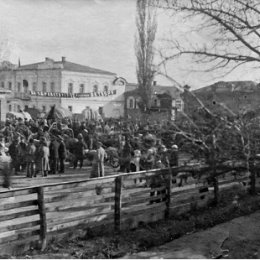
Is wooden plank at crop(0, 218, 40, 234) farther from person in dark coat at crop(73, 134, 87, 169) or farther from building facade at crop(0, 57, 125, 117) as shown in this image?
building facade at crop(0, 57, 125, 117)

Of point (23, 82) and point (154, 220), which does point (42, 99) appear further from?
point (154, 220)

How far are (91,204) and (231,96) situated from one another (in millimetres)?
3147

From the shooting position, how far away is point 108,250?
24.7 feet

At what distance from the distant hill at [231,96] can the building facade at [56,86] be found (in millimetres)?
20348

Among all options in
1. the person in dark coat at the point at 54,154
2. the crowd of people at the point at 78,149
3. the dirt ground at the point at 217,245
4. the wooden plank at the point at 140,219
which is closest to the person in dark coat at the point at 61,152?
the crowd of people at the point at 78,149

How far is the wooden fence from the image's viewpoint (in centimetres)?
712

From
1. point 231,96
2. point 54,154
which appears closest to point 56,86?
point 54,154

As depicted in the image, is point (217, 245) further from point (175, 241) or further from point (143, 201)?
point (143, 201)

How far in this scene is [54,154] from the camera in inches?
596

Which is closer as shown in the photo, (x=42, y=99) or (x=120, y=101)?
(x=42, y=99)

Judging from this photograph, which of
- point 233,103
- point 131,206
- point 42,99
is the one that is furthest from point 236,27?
point 42,99

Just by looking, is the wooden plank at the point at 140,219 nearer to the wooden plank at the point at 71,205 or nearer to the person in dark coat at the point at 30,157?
the wooden plank at the point at 71,205

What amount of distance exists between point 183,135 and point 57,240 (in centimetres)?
289

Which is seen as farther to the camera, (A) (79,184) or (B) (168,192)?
(B) (168,192)
